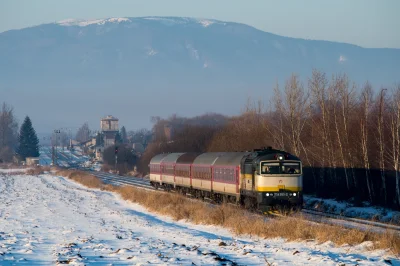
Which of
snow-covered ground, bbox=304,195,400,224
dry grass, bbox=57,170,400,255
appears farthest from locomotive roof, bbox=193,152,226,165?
snow-covered ground, bbox=304,195,400,224

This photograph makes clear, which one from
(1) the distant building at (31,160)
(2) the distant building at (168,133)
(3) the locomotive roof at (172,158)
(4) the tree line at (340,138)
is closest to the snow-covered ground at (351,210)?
(4) the tree line at (340,138)

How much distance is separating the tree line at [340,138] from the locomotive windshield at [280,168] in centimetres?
618

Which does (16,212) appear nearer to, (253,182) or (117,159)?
(253,182)

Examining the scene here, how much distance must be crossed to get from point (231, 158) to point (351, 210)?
682 centimetres

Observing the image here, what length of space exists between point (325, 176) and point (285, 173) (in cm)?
1742

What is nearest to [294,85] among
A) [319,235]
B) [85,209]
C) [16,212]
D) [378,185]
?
[378,185]

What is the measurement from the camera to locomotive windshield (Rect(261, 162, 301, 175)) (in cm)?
2973

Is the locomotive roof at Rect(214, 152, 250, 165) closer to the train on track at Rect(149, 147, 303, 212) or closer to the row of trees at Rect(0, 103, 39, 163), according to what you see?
the train on track at Rect(149, 147, 303, 212)

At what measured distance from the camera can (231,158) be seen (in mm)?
36375

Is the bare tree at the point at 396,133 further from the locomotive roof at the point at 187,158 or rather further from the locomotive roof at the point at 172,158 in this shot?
the locomotive roof at the point at 172,158

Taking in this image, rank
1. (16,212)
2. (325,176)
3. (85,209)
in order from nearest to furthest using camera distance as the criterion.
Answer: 1. (16,212)
2. (85,209)
3. (325,176)

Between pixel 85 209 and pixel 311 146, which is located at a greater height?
pixel 311 146

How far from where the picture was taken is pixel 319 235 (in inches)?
747

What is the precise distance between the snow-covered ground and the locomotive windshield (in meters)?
3.32
